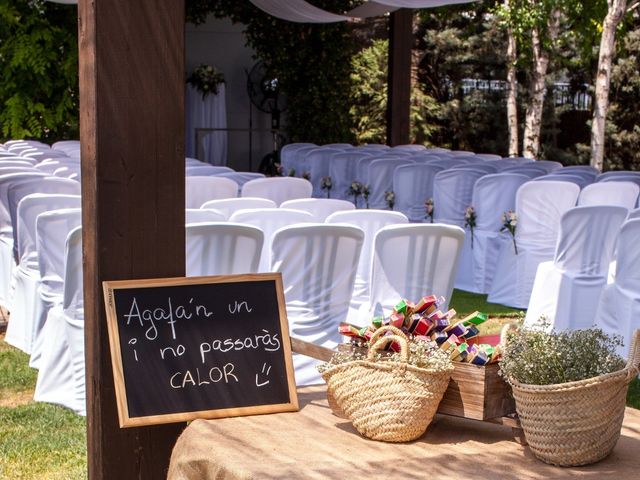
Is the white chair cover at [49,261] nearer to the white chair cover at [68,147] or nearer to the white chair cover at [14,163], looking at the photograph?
the white chair cover at [14,163]

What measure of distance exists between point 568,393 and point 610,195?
6.37 meters

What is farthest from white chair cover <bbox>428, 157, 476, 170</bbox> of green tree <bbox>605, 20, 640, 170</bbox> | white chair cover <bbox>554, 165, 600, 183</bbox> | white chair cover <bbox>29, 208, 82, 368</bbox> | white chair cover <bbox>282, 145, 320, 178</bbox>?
green tree <bbox>605, 20, 640, 170</bbox>

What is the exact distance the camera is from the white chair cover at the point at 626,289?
576 centimetres

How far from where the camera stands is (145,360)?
2754 millimetres

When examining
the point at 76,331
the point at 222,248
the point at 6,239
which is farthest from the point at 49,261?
the point at 6,239

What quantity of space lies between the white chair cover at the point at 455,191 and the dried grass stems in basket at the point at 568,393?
24.3 ft

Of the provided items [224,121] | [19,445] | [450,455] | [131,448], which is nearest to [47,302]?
[19,445]

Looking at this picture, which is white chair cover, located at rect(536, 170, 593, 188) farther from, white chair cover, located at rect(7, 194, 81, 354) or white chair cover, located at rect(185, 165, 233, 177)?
white chair cover, located at rect(7, 194, 81, 354)

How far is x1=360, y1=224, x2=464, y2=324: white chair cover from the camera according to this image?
18.2ft

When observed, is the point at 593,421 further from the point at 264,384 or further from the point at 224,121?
the point at 224,121

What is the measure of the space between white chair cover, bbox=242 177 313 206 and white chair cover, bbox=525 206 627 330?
2.64 meters

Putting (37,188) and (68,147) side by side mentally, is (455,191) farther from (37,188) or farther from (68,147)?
(68,147)

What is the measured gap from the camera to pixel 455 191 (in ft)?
31.7

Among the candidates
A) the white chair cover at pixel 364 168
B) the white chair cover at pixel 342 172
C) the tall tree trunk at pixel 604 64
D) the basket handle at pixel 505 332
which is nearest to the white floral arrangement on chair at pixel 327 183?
the white chair cover at pixel 342 172
